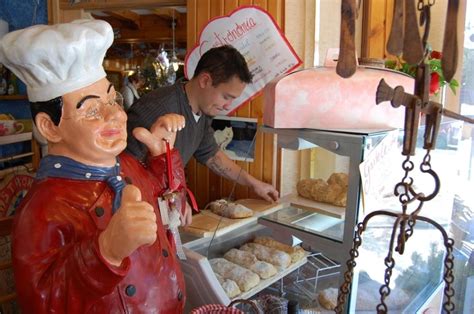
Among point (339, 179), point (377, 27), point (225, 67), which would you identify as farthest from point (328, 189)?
point (377, 27)

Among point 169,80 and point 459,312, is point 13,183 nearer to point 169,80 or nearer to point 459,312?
point 169,80

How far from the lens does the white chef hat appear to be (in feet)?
2.58

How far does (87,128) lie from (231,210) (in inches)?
37.2

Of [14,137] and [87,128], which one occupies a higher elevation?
[87,128]

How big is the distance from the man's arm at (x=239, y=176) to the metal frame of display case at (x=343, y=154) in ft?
2.38

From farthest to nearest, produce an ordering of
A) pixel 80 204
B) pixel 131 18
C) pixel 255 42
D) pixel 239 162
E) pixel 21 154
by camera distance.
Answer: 1. pixel 131 18
2. pixel 21 154
3. pixel 239 162
4. pixel 255 42
5. pixel 80 204

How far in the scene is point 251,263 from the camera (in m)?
1.52

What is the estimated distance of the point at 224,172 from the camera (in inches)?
78.2

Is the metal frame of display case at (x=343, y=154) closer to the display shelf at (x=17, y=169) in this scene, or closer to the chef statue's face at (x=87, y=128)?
the chef statue's face at (x=87, y=128)

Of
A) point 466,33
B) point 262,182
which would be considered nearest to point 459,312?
point 262,182

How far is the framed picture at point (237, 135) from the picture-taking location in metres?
2.17

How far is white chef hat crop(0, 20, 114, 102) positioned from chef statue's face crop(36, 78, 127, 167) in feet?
0.09

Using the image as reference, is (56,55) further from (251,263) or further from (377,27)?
(377,27)

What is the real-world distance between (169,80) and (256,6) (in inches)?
55.8
